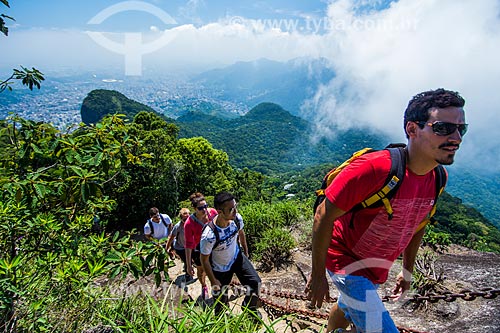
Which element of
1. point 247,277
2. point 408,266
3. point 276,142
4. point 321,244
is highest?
point 321,244

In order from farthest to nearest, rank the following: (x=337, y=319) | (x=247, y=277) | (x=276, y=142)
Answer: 1. (x=276, y=142)
2. (x=247, y=277)
3. (x=337, y=319)

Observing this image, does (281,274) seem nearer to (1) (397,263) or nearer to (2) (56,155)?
(1) (397,263)

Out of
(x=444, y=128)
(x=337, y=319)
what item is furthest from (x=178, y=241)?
(x=444, y=128)

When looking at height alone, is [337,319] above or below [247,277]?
above

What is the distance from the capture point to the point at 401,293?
7.47 ft

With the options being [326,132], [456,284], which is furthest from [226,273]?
[326,132]

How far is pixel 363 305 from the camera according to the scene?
1.80 metres

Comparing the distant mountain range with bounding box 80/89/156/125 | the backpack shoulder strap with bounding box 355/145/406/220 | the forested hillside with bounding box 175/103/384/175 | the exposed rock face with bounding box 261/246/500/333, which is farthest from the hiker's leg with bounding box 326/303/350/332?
the forested hillside with bounding box 175/103/384/175

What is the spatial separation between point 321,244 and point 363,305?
1.46ft

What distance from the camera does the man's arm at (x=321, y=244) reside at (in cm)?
171

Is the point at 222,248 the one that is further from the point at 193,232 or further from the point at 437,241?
the point at 437,241

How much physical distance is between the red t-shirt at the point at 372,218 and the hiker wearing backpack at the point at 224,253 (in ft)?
4.69

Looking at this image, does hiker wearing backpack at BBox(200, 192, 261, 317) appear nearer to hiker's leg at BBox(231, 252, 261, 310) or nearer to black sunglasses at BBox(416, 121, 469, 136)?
hiker's leg at BBox(231, 252, 261, 310)

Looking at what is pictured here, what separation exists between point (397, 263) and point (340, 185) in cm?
397
